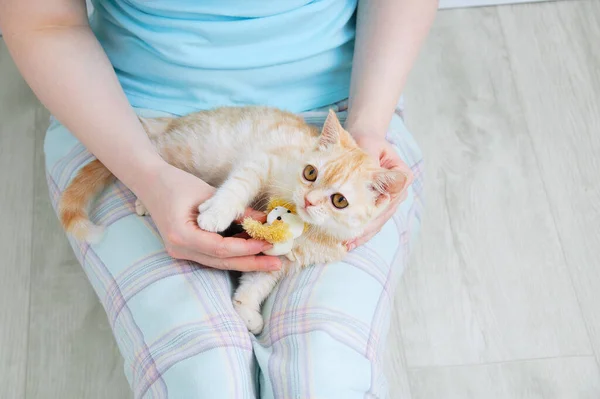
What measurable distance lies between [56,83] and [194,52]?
24cm

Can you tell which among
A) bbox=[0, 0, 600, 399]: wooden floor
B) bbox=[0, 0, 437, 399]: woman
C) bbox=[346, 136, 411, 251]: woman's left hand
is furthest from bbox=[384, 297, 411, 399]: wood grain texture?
bbox=[346, 136, 411, 251]: woman's left hand

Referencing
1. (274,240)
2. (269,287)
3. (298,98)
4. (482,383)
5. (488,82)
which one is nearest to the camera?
(274,240)

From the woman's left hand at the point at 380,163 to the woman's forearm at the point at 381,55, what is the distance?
0.04 m

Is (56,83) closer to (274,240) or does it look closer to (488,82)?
(274,240)

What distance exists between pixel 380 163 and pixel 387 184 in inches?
5.1

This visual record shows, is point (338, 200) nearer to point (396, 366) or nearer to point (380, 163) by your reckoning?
point (380, 163)

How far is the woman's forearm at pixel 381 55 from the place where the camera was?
1158 millimetres

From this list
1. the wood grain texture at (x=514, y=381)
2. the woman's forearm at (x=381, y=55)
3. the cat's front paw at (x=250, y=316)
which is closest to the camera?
the cat's front paw at (x=250, y=316)

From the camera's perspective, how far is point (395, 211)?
113 cm

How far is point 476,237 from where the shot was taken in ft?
5.48

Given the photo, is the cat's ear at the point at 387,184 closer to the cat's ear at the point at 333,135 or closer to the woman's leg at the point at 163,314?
the cat's ear at the point at 333,135

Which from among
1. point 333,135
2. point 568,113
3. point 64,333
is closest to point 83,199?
point 333,135

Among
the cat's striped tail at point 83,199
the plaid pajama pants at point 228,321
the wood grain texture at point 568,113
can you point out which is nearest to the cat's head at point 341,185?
the plaid pajama pants at point 228,321

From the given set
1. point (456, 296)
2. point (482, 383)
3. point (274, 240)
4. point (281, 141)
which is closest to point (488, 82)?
point (456, 296)
